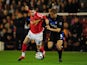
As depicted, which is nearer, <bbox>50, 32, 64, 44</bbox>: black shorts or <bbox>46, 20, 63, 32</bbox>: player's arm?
<bbox>46, 20, 63, 32</bbox>: player's arm

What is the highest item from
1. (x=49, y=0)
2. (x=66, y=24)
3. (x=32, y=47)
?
(x=49, y=0)

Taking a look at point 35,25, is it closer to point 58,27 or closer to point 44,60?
point 58,27

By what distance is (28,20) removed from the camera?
1888 cm

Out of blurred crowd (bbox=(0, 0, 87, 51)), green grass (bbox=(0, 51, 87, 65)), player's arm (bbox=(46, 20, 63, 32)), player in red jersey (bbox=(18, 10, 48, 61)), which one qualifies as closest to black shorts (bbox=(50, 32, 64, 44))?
player's arm (bbox=(46, 20, 63, 32))

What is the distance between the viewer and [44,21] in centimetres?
1437

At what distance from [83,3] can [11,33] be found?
436cm

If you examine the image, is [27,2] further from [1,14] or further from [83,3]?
[83,3]

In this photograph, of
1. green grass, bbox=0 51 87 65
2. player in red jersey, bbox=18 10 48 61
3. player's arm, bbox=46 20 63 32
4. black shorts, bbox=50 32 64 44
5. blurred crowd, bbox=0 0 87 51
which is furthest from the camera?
blurred crowd, bbox=0 0 87 51

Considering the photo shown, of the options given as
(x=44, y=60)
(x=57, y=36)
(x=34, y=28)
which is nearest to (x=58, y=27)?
(x=57, y=36)

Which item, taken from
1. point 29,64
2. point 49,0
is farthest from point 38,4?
point 29,64

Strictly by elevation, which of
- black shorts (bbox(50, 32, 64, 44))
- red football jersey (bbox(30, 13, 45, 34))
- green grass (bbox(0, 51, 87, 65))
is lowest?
green grass (bbox(0, 51, 87, 65))

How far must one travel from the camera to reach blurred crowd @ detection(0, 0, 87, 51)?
19469 mm

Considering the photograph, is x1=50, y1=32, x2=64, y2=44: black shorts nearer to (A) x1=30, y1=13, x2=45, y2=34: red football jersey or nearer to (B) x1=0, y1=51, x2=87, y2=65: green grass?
(A) x1=30, y1=13, x2=45, y2=34: red football jersey

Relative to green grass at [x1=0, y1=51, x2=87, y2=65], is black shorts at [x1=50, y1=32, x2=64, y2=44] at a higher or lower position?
higher
